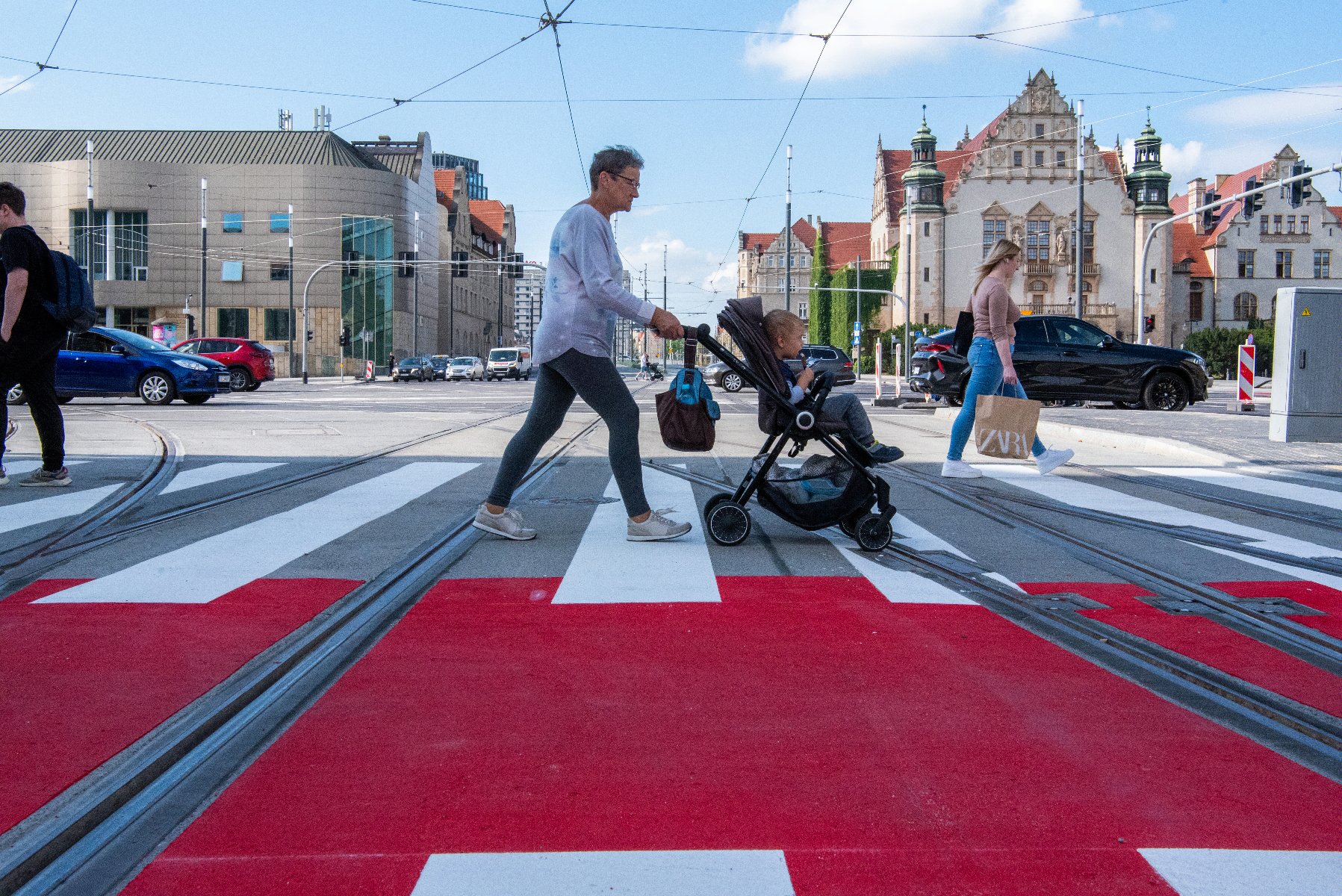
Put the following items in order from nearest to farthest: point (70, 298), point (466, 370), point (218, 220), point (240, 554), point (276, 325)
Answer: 1. point (240, 554)
2. point (70, 298)
3. point (466, 370)
4. point (218, 220)
5. point (276, 325)

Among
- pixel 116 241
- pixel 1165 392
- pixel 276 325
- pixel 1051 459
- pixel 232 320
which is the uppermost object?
pixel 116 241

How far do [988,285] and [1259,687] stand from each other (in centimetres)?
554

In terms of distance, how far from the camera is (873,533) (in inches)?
216

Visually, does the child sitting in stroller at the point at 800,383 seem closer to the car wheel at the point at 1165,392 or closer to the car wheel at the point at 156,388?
the car wheel at the point at 1165,392

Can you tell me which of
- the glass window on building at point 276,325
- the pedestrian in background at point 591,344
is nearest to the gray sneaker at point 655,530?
the pedestrian in background at point 591,344

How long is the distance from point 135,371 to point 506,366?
42651mm

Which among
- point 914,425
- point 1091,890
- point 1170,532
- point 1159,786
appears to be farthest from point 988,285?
point 914,425

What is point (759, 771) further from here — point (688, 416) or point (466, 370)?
point (466, 370)

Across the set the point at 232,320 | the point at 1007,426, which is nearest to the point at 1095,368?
the point at 1007,426

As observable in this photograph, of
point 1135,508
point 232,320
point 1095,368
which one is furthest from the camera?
point 232,320

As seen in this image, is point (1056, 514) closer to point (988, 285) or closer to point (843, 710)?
point (988, 285)

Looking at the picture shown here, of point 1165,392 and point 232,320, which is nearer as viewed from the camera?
point 1165,392

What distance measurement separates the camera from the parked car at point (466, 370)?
60750 millimetres

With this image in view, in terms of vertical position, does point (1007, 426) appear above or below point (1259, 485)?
above
